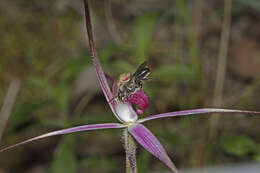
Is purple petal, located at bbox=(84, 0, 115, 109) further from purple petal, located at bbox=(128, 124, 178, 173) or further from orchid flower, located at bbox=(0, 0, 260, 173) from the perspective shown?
purple petal, located at bbox=(128, 124, 178, 173)

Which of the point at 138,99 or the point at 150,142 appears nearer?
the point at 150,142

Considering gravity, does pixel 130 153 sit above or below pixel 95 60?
below

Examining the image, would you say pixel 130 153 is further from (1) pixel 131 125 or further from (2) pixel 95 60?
(2) pixel 95 60

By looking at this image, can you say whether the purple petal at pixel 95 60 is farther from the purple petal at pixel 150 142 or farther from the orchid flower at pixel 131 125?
the purple petal at pixel 150 142

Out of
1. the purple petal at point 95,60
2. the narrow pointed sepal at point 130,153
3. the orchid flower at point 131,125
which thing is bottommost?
the narrow pointed sepal at point 130,153

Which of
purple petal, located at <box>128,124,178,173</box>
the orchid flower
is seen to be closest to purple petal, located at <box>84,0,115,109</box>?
the orchid flower

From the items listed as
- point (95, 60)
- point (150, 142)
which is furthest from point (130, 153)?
point (95, 60)

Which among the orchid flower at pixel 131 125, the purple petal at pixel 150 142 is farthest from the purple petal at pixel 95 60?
the purple petal at pixel 150 142
